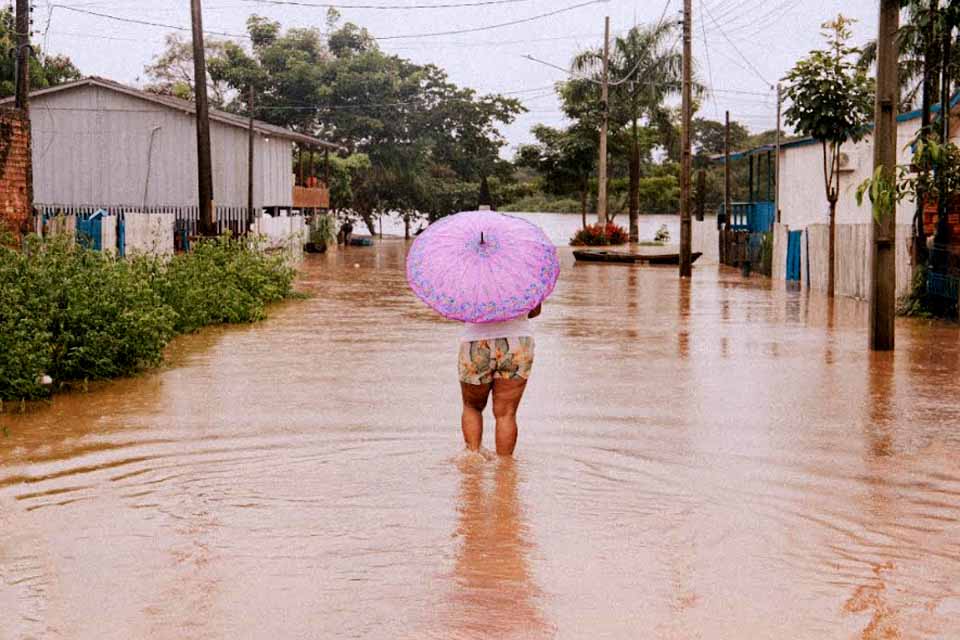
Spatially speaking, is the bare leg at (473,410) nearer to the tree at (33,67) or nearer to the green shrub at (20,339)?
the green shrub at (20,339)

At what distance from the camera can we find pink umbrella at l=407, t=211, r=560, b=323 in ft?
26.9

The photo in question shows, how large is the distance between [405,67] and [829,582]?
68762 mm

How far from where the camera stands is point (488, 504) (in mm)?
7691

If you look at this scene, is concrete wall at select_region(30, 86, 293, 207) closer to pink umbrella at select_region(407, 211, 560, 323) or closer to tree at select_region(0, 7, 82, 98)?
tree at select_region(0, 7, 82, 98)

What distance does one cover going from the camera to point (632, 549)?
6684 millimetres

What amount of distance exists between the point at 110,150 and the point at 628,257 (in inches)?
670

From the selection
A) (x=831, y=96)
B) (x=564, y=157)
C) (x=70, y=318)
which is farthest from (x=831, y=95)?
(x=564, y=157)

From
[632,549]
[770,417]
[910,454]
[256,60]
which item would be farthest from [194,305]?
[256,60]

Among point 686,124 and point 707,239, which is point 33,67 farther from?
point 707,239

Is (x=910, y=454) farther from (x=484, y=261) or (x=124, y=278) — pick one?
(x=124, y=278)

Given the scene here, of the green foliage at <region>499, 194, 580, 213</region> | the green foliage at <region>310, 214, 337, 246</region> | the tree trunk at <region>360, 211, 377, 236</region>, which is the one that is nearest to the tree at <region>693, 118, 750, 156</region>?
the green foliage at <region>499, 194, 580, 213</region>

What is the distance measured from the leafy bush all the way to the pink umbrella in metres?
47.8

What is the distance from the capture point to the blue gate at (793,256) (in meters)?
32.2

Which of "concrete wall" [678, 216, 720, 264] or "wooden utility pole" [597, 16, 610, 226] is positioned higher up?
"wooden utility pole" [597, 16, 610, 226]
